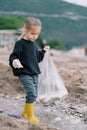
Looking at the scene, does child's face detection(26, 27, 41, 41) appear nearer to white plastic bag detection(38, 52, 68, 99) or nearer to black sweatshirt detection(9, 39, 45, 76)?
black sweatshirt detection(9, 39, 45, 76)

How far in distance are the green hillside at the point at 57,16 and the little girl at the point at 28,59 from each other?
64.4 meters

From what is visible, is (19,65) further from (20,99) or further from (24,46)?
(20,99)

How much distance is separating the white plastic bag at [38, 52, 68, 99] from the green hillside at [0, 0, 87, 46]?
206 feet

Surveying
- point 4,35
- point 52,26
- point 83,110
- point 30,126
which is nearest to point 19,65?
point 30,126

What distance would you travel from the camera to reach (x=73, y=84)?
9.02m

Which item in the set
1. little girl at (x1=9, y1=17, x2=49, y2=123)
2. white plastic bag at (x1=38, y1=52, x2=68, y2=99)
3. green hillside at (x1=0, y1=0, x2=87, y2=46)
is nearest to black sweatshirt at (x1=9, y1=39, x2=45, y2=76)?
little girl at (x1=9, y1=17, x2=49, y2=123)

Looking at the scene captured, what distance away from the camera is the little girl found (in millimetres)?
5887

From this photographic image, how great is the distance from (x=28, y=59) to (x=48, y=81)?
1.56 m

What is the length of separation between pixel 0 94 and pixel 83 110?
1.52m

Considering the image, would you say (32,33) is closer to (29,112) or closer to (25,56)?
(25,56)

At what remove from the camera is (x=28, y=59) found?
5949mm

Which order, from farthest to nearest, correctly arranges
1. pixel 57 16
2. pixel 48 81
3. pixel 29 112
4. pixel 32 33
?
pixel 57 16
pixel 48 81
pixel 29 112
pixel 32 33

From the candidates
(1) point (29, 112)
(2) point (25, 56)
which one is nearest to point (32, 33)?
(2) point (25, 56)

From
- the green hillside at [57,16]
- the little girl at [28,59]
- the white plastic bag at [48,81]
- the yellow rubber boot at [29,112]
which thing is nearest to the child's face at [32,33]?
the little girl at [28,59]
